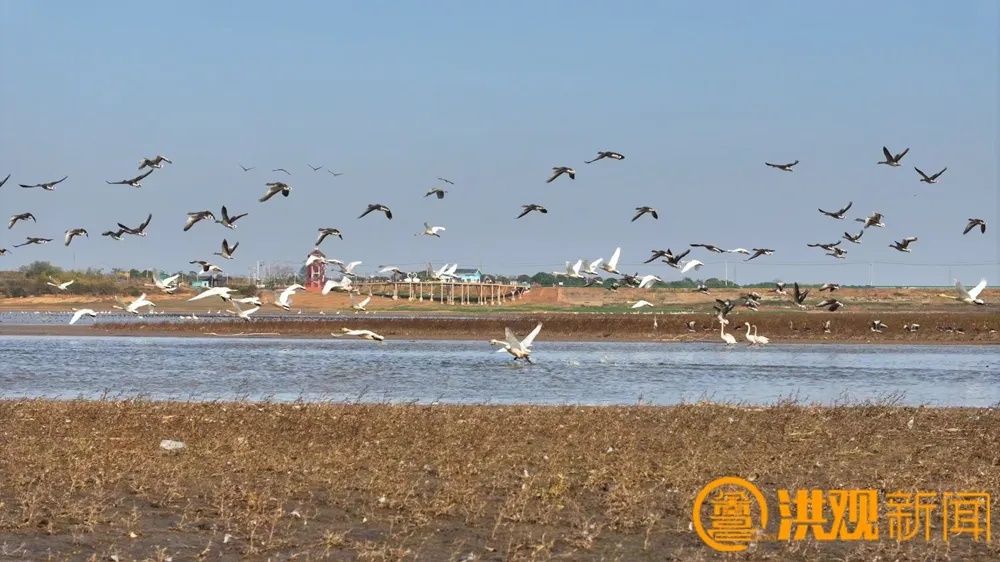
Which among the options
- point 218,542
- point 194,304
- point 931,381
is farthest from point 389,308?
point 218,542

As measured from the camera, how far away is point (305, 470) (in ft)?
41.5

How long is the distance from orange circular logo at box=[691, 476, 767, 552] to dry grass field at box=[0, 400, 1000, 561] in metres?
0.14

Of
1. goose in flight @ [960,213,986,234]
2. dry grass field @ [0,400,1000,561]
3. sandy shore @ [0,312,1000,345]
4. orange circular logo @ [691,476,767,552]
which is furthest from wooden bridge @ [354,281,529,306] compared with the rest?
orange circular logo @ [691,476,767,552]

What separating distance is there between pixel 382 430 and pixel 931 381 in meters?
18.3

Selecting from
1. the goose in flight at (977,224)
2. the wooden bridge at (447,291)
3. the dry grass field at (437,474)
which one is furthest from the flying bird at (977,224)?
the wooden bridge at (447,291)

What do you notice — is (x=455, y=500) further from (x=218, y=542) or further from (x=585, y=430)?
(x=585, y=430)

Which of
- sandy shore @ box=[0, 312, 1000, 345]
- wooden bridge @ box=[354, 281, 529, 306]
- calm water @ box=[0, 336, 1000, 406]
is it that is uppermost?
wooden bridge @ box=[354, 281, 529, 306]

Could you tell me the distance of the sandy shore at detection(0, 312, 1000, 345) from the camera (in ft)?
179

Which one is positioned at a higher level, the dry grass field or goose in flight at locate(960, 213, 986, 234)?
goose in flight at locate(960, 213, 986, 234)

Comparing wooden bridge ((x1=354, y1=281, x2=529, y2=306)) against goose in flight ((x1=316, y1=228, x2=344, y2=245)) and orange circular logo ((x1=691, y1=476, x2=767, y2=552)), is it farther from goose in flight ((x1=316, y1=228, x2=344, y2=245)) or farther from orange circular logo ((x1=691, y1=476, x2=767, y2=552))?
orange circular logo ((x1=691, y1=476, x2=767, y2=552))

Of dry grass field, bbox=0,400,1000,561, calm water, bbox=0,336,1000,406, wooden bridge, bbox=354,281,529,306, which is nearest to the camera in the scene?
dry grass field, bbox=0,400,1000,561

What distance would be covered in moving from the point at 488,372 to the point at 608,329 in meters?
26.9

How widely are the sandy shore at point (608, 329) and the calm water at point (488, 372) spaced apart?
217 inches

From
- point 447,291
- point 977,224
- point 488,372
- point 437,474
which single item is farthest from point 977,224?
point 447,291
